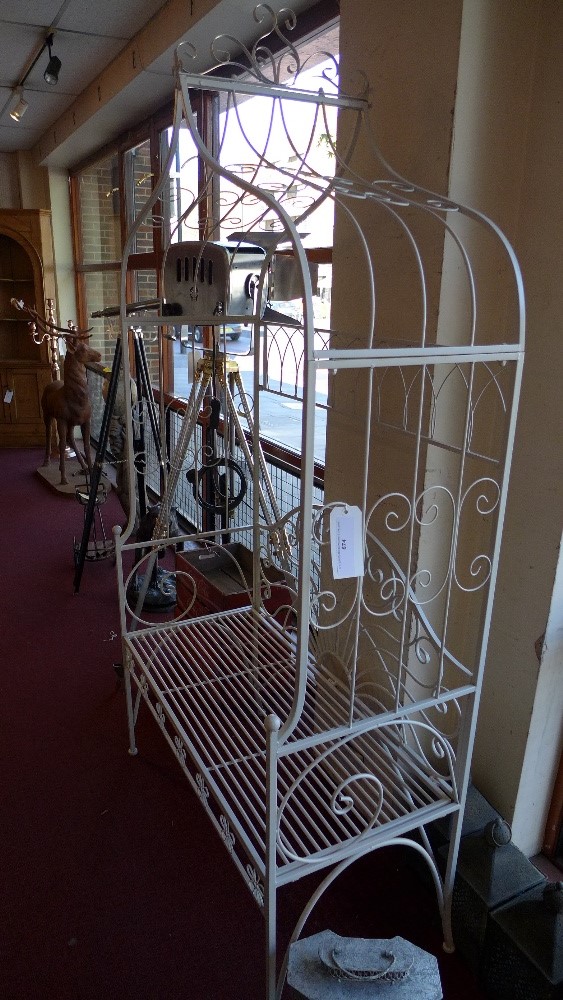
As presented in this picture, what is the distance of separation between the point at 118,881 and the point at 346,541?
1.20 meters

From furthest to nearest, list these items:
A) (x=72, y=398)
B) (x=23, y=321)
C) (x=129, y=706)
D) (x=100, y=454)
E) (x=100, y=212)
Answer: (x=23, y=321), (x=100, y=212), (x=72, y=398), (x=100, y=454), (x=129, y=706)

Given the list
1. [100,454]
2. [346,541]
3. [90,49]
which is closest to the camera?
[346,541]

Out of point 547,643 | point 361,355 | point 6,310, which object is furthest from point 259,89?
point 6,310

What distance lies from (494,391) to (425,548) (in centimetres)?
41

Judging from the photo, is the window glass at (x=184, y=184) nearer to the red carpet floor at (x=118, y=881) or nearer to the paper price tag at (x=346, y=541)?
the red carpet floor at (x=118, y=881)

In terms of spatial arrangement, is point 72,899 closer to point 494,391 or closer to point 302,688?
point 302,688

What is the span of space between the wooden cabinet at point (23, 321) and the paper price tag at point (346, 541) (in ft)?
16.9

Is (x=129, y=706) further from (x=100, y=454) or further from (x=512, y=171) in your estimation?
(x=512, y=171)

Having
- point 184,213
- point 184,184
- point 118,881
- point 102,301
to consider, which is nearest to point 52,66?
point 184,184

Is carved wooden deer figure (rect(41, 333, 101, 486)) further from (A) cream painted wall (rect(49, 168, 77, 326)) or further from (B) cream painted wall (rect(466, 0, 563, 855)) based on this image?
(B) cream painted wall (rect(466, 0, 563, 855))

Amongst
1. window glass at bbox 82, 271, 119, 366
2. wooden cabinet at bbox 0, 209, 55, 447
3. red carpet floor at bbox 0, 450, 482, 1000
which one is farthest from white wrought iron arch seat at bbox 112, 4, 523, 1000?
wooden cabinet at bbox 0, 209, 55, 447

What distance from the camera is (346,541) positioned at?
3.97 ft

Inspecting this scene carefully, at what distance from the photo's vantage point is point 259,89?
4.38 feet

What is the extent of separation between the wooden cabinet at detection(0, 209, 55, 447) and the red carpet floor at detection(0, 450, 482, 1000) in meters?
3.72
